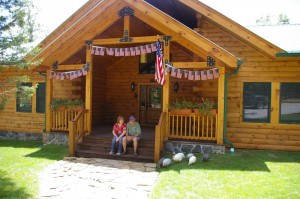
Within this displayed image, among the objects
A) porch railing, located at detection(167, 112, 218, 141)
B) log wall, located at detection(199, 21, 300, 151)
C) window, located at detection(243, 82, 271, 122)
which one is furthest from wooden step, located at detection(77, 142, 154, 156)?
window, located at detection(243, 82, 271, 122)

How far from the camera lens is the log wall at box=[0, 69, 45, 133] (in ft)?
38.0

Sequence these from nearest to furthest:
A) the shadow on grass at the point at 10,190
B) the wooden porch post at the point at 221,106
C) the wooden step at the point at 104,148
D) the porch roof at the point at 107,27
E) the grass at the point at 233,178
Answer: the shadow on grass at the point at 10,190 → the grass at the point at 233,178 → the porch roof at the point at 107,27 → the wooden step at the point at 104,148 → the wooden porch post at the point at 221,106

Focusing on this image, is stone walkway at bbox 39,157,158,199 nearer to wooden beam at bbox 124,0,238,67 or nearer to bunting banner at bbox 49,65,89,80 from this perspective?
bunting banner at bbox 49,65,89,80

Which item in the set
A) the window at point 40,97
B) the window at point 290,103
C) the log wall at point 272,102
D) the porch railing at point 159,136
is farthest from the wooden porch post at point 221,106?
the window at point 40,97

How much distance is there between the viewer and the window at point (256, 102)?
353 inches

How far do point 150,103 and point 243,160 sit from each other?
5.93 meters

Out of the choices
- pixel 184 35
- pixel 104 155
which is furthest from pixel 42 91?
pixel 184 35

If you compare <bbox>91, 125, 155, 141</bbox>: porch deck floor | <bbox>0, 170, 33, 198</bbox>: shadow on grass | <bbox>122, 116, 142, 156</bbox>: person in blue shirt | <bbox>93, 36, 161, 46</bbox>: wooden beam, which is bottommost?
<bbox>0, 170, 33, 198</bbox>: shadow on grass

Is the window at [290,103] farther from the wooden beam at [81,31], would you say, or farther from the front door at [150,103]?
the wooden beam at [81,31]

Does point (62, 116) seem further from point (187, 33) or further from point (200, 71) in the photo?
point (187, 33)

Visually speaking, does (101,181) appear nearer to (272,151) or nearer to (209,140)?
(209,140)

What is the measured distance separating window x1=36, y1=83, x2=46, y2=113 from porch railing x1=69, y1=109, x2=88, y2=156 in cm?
369

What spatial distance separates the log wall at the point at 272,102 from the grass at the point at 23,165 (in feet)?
19.3

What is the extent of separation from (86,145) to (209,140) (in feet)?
12.7
